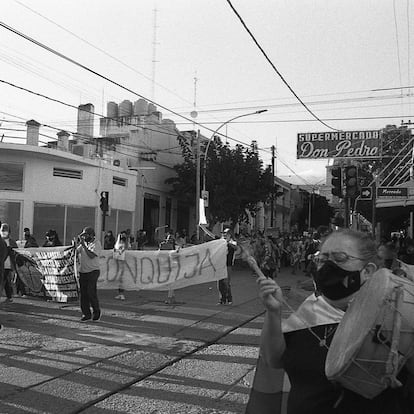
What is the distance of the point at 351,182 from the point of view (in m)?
13.9

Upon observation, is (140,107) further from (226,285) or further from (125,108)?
(226,285)

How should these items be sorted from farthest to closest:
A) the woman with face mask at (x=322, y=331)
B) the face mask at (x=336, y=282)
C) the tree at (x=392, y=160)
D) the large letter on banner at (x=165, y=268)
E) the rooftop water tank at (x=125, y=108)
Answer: the rooftop water tank at (x=125, y=108) < the tree at (x=392, y=160) < the large letter on banner at (x=165, y=268) < the face mask at (x=336, y=282) < the woman with face mask at (x=322, y=331)

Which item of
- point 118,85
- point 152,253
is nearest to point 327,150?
point 118,85

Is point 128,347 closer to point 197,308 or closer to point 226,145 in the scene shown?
point 197,308

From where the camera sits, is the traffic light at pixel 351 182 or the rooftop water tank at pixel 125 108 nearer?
the traffic light at pixel 351 182

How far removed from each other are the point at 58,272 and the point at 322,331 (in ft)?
35.2

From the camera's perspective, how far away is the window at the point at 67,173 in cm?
2791

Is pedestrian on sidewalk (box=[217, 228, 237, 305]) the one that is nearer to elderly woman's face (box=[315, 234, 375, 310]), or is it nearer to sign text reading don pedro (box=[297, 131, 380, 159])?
elderly woman's face (box=[315, 234, 375, 310])

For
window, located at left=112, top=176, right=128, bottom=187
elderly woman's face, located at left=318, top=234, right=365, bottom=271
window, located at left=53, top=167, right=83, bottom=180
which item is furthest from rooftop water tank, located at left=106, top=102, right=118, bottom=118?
elderly woman's face, located at left=318, top=234, right=365, bottom=271

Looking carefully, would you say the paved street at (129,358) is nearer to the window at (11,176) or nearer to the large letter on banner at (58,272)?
the large letter on banner at (58,272)

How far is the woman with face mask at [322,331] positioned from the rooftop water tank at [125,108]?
42.1m

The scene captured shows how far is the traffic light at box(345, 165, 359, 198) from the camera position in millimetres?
13833

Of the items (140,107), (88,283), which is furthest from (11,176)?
(88,283)

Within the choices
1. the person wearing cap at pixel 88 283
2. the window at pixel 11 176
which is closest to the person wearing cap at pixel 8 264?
the person wearing cap at pixel 88 283
